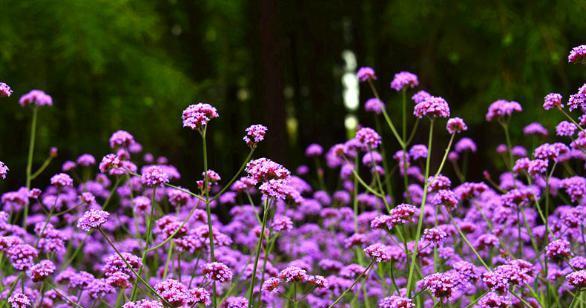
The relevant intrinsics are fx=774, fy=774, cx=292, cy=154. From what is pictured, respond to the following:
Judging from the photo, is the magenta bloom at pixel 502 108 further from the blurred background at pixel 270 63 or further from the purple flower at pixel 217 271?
the blurred background at pixel 270 63

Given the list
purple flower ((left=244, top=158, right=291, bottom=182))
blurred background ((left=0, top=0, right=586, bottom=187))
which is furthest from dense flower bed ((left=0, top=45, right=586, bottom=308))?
blurred background ((left=0, top=0, right=586, bottom=187))

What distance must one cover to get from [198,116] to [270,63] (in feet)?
22.0

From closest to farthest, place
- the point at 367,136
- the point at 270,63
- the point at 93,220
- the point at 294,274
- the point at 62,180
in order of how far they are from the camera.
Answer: the point at 93,220, the point at 294,274, the point at 62,180, the point at 367,136, the point at 270,63

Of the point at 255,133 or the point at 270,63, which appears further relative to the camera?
the point at 270,63

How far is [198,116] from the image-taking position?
3750 mm

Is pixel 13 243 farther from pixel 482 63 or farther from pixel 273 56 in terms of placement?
pixel 482 63

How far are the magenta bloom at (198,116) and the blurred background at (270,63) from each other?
5.66 m

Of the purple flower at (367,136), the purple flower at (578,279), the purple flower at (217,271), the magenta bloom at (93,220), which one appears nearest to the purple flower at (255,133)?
the purple flower at (217,271)

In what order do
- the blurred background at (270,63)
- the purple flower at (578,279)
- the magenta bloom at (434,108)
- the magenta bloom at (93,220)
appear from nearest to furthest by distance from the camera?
the magenta bloom at (93,220), the purple flower at (578,279), the magenta bloom at (434,108), the blurred background at (270,63)

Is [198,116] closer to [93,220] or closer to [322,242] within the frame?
[93,220]

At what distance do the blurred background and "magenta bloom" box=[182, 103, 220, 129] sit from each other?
18.6 ft

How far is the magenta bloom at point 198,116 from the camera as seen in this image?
3736mm

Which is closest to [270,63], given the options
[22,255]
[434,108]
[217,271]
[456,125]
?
[456,125]

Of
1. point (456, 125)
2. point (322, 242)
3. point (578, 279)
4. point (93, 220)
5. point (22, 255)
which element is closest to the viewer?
Result: point (93, 220)
